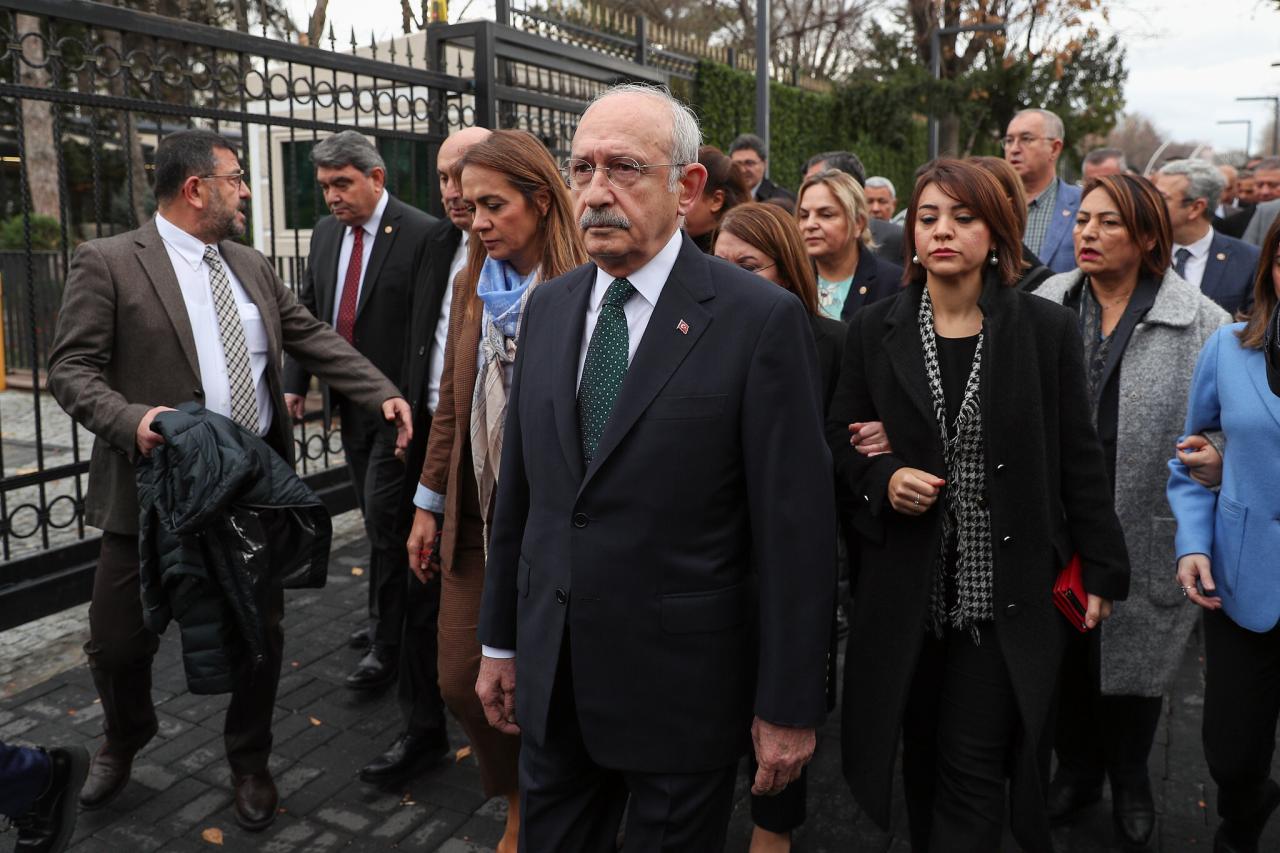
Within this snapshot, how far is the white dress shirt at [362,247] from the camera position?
5.09m

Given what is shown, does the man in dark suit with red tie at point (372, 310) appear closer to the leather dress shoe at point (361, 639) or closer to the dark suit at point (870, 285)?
the leather dress shoe at point (361, 639)

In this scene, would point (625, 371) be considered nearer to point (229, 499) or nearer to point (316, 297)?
point (229, 499)

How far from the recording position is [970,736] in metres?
2.85

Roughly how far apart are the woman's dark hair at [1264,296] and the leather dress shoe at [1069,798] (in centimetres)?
168

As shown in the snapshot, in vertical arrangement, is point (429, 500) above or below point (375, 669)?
above

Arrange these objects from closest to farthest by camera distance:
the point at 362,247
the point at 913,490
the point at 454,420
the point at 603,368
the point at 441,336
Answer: the point at 603,368 < the point at 913,490 < the point at 454,420 < the point at 441,336 < the point at 362,247

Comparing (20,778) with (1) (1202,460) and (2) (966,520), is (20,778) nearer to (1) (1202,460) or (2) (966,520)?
(2) (966,520)

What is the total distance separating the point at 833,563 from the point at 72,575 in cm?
436

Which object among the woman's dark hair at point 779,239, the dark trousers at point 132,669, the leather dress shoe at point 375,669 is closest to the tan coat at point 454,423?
the dark trousers at point 132,669

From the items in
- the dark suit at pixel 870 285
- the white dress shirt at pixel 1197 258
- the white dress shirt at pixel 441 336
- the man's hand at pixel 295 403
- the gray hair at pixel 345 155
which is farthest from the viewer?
the white dress shirt at pixel 1197 258

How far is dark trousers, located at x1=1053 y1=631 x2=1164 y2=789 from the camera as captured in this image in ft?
11.8

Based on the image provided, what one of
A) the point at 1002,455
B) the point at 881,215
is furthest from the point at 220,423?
the point at 881,215

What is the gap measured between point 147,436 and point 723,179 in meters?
3.06

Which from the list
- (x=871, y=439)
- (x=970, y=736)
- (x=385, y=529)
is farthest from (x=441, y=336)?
(x=970, y=736)
